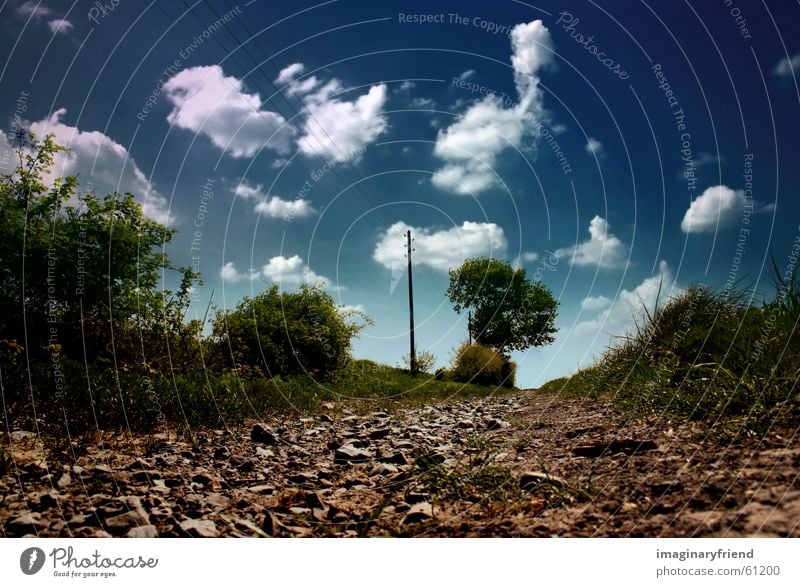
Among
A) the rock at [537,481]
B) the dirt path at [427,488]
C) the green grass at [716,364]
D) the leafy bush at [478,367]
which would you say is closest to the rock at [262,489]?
the dirt path at [427,488]

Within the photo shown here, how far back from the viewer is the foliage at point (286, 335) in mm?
10539

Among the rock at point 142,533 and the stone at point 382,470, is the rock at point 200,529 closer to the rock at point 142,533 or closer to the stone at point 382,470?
the rock at point 142,533

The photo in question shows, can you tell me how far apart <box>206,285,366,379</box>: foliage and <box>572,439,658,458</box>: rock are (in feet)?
25.5

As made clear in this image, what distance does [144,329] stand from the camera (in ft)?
30.3

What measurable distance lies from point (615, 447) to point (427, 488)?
1458mm

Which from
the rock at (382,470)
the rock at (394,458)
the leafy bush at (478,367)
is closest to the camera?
the rock at (382,470)

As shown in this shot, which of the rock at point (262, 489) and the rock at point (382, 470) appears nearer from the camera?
the rock at point (262, 489)

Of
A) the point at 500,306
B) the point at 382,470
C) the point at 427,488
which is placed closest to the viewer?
the point at 427,488

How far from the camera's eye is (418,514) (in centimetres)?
274

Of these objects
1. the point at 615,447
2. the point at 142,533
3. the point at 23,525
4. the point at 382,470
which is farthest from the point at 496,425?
the point at 23,525

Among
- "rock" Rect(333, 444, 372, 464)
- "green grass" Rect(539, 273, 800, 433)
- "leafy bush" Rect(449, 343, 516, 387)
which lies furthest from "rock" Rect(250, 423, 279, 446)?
"leafy bush" Rect(449, 343, 516, 387)

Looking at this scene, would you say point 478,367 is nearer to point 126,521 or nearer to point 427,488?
point 427,488

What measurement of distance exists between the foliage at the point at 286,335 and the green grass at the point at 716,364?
7.22m

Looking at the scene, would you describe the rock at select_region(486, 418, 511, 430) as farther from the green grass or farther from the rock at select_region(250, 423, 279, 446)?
the rock at select_region(250, 423, 279, 446)
